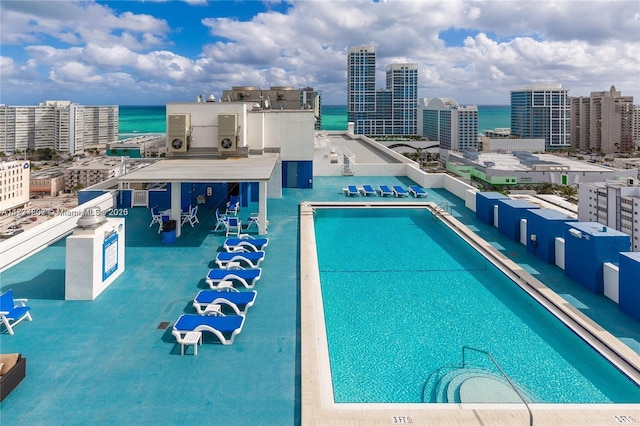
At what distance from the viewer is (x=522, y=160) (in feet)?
256

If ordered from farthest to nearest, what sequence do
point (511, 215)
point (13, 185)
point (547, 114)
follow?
1. point (547, 114)
2. point (13, 185)
3. point (511, 215)

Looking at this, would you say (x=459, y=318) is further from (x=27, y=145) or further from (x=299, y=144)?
(x=27, y=145)

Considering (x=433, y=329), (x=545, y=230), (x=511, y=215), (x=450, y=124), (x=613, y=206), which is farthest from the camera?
(x=450, y=124)

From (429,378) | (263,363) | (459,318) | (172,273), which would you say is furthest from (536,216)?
(172,273)

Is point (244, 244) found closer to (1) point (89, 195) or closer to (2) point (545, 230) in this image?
(2) point (545, 230)

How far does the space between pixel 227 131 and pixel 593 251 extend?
10634 mm

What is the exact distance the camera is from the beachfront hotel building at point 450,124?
362ft

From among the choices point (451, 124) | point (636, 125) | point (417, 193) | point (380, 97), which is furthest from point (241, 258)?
point (636, 125)

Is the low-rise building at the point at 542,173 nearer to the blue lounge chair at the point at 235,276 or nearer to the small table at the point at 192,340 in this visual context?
the blue lounge chair at the point at 235,276

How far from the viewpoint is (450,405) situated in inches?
155

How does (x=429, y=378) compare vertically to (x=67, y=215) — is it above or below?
below

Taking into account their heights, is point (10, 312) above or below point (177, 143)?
below

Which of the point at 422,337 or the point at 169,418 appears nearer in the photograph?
the point at 169,418

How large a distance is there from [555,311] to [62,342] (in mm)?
7056
